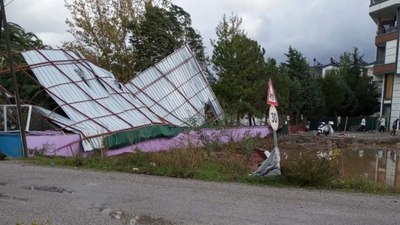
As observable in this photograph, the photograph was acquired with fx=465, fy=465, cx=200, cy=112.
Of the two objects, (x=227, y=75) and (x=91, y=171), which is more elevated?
(x=227, y=75)

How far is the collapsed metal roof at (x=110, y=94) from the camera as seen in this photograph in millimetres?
24034

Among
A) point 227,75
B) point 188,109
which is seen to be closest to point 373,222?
point 188,109

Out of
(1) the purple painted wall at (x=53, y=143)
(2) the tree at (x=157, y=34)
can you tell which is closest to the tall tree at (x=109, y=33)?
(2) the tree at (x=157, y=34)

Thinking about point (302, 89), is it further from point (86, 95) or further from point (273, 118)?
point (273, 118)

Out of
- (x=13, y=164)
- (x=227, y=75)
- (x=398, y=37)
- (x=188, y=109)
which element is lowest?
(x=13, y=164)

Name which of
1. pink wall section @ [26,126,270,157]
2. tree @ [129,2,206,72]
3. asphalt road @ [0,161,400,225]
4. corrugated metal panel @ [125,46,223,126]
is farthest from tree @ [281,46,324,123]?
asphalt road @ [0,161,400,225]

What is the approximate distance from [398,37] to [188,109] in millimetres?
34441

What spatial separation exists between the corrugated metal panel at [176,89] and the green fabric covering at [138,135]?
2.71 metres

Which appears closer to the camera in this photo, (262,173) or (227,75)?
(262,173)

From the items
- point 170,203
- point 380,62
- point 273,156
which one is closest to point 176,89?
point 273,156

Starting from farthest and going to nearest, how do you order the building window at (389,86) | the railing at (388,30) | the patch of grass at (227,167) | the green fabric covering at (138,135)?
the building window at (389,86), the railing at (388,30), the green fabric covering at (138,135), the patch of grass at (227,167)

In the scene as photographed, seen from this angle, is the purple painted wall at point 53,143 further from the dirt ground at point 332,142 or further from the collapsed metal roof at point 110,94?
the dirt ground at point 332,142

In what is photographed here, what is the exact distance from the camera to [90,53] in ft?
159

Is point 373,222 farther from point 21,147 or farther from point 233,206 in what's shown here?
point 21,147
